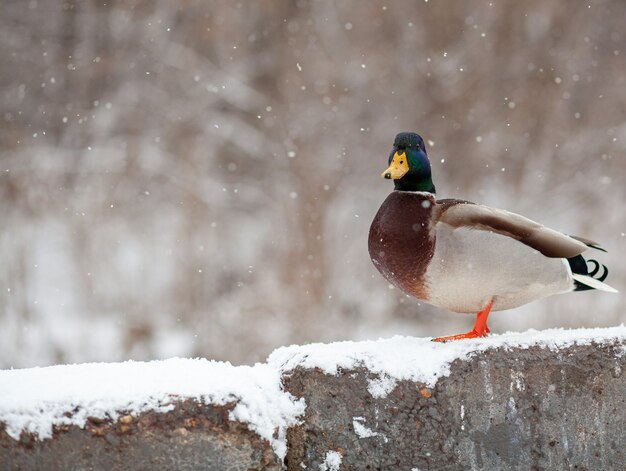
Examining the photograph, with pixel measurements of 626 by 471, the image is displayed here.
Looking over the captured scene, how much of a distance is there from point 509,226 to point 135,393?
100cm

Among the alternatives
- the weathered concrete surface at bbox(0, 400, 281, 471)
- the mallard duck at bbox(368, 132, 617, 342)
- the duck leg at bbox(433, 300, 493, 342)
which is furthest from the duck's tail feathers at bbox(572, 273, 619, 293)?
the weathered concrete surface at bbox(0, 400, 281, 471)

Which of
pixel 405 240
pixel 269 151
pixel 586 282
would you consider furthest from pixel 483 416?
pixel 269 151

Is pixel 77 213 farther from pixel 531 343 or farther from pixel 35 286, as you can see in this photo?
pixel 531 343

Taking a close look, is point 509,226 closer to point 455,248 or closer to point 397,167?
point 455,248

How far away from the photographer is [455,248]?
211cm

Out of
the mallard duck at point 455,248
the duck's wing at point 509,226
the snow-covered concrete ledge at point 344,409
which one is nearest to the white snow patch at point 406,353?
the snow-covered concrete ledge at point 344,409

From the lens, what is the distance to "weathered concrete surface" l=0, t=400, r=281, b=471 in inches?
64.9

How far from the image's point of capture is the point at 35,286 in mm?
5363

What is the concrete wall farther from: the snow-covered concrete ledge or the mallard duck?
the mallard duck

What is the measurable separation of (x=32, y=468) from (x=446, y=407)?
866 millimetres

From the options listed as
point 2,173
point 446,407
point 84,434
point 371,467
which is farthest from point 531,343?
point 2,173

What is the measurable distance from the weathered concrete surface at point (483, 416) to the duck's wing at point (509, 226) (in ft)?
0.94

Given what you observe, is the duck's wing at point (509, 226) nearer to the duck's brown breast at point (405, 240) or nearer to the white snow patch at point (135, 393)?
the duck's brown breast at point (405, 240)

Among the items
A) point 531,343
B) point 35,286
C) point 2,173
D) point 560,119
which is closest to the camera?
point 531,343
